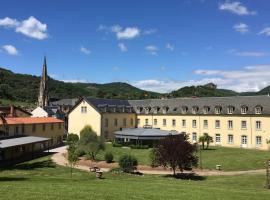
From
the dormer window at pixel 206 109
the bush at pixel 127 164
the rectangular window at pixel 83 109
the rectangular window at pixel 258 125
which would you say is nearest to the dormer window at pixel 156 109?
the dormer window at pixel 206 109

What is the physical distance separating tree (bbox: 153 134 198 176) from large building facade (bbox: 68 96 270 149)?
2805 cm

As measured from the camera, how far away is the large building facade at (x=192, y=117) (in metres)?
58.5

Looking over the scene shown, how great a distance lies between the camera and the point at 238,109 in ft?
200

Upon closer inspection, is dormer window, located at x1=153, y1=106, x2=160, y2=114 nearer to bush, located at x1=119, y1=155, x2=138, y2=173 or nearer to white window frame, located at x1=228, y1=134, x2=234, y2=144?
white window frame, located at x1=228, y1=134, x2=234, y2=144

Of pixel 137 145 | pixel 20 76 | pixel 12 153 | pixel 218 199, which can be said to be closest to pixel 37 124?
pixel 12 153

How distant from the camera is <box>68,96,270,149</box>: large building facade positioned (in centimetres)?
5853

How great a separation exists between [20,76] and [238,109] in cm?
15580

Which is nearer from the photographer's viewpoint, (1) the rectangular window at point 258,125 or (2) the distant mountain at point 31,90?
(1) the rectangular window at point 258,125

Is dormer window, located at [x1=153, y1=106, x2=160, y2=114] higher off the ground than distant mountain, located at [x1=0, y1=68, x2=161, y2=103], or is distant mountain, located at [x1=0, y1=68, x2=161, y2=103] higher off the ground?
distant mountain, located at [x1=0, y1=68, x2=161, y2=103]

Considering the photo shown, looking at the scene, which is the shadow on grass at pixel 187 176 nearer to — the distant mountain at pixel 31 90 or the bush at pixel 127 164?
the bush at pixel 127 164

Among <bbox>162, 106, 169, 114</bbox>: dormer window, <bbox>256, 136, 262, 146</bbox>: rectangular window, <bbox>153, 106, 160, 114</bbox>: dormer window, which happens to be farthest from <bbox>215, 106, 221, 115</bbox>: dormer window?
<bbox>153, 106, 160, 114</bbox>: dormer window

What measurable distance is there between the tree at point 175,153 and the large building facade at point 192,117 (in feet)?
92.0

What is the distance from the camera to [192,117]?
67.2 m

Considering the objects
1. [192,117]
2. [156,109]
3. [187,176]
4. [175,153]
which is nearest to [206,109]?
[192,117]
